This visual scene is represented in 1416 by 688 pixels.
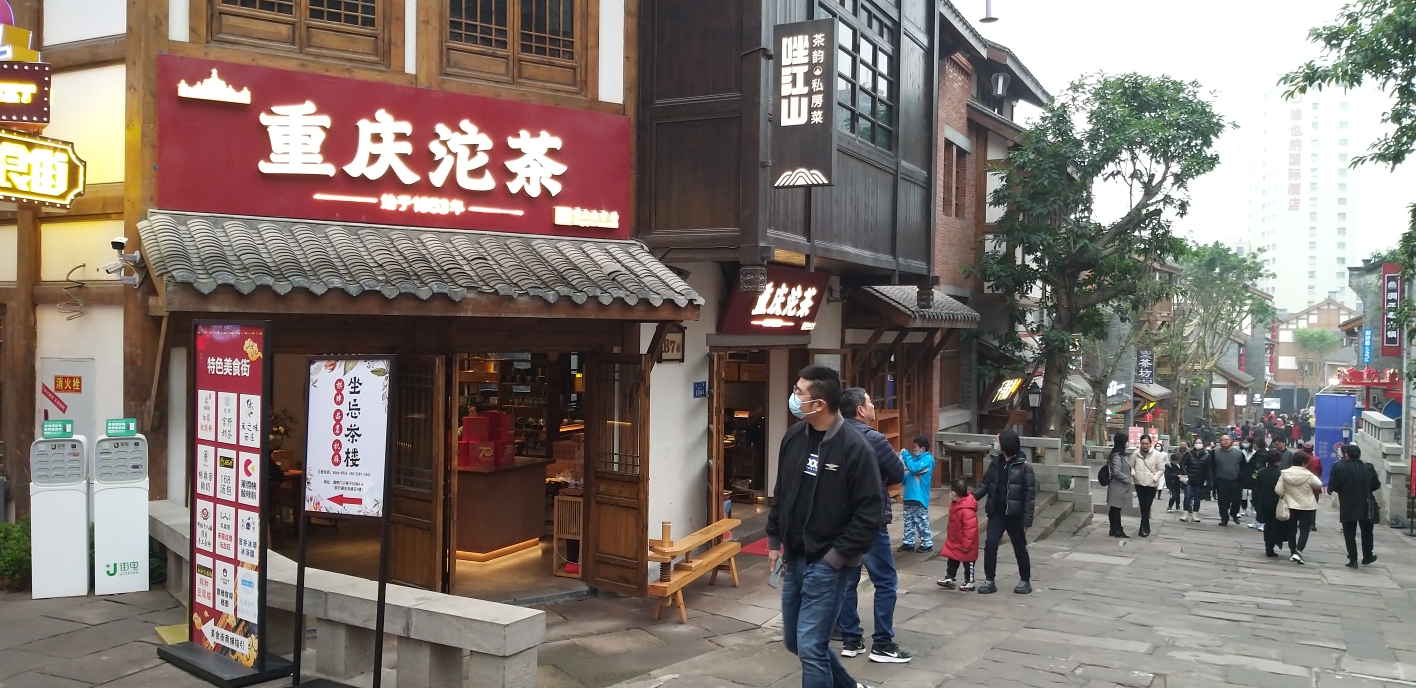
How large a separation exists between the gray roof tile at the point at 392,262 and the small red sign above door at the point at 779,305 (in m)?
2.05

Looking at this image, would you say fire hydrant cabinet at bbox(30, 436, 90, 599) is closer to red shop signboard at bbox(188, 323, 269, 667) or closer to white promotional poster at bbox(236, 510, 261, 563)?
red shop signboard at bbox(188, 323, 269, 667)

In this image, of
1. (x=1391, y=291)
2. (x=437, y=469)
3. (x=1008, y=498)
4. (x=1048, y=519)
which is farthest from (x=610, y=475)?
(x=1391, y=291)

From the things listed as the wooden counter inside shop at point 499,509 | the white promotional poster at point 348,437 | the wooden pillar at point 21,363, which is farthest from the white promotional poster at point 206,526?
the wooden counter inside shop at point 499,509

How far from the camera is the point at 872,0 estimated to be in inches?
490

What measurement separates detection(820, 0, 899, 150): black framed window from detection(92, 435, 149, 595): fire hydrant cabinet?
313 inches

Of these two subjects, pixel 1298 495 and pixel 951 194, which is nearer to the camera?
pixel 1298 495

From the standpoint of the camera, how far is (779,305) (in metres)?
12.1

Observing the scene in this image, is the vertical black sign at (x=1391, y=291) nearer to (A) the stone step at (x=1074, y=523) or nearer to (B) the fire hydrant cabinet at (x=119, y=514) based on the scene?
(A) the stone step at (x=1074, y=523)

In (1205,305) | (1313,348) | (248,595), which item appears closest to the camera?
(248,595)

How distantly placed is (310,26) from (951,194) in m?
14.0

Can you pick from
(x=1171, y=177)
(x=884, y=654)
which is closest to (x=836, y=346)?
(x=884, y=654)

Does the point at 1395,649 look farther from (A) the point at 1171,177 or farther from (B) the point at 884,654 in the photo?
(A) the point at 1171,177

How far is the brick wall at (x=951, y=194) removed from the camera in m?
18.9

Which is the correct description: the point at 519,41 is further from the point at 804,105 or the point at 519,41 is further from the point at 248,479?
the point at 248,479
